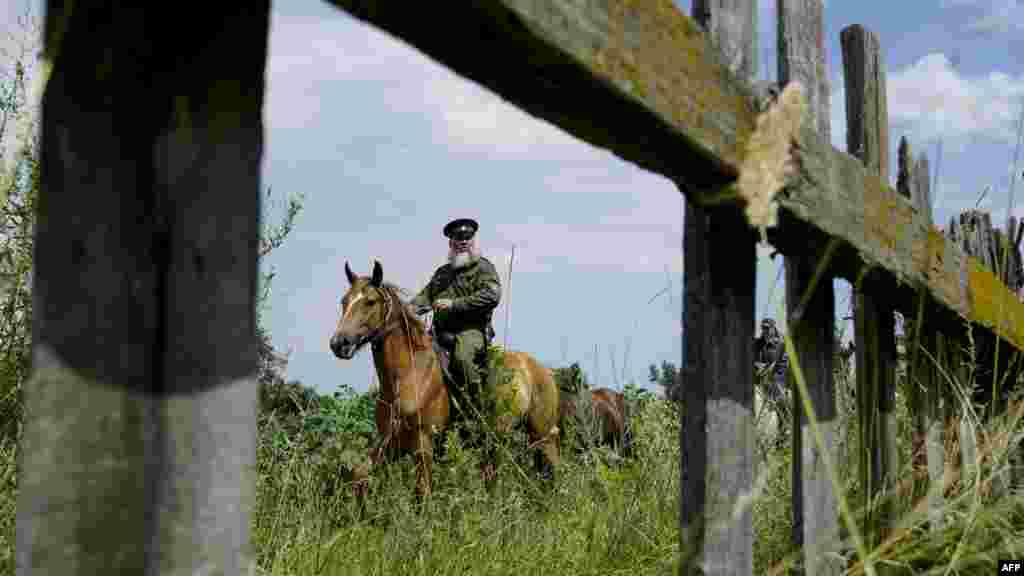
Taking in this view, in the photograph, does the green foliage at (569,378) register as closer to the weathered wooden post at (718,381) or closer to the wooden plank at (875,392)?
the wooden plank at (875,392)

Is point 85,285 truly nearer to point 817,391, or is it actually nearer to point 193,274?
point 193,274

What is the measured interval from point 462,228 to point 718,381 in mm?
7804

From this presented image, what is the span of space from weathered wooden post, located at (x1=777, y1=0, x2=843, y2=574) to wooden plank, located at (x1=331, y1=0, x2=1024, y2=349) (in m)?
0.23

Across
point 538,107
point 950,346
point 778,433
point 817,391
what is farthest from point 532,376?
point 538,107

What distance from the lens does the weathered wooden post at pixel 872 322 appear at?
319 cm

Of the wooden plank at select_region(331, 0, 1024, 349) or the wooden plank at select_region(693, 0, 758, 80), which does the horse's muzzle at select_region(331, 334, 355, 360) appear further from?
the wooden plank at select_region(693, 0, 758, 80)

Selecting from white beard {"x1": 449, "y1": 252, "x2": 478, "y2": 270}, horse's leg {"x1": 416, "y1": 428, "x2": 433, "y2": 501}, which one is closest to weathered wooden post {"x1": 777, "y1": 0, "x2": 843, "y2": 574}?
horse's leg {"x1": 416, "y1": 428, "x2": 433, "y2": 501}

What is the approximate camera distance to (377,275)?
8.68 metres

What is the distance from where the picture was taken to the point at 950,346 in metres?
3.67

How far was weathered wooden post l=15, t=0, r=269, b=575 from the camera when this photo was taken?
115 centimetres

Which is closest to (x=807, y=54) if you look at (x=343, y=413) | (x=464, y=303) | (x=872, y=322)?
(x=872, y=322)

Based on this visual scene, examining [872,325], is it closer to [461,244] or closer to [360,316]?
[360,316]

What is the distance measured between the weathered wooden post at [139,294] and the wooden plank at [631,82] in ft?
0.84
